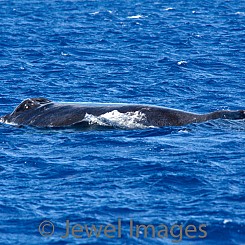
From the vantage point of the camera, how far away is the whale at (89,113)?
20.8m

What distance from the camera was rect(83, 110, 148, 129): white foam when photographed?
817 inches

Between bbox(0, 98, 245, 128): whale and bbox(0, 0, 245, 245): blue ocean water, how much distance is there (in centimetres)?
41

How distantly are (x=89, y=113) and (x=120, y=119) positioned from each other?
0.97 m

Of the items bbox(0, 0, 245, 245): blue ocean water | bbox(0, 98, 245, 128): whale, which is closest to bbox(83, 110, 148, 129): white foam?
bbox(0, 98, 245, 128): whale

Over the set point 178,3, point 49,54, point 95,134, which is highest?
point 95,134

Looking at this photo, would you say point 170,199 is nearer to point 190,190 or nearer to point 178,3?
point 190,190

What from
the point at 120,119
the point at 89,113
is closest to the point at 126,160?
the point at 120,119

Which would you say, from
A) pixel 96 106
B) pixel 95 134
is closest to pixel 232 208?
pixel 95 134

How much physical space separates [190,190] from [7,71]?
21.4m

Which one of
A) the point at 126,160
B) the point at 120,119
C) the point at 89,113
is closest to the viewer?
the point at 126,160

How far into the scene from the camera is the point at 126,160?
1753cm

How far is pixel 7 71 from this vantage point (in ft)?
116

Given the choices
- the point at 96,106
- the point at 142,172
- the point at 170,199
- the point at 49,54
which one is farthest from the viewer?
the point at 49,54

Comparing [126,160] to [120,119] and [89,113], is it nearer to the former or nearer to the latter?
[120,119]
